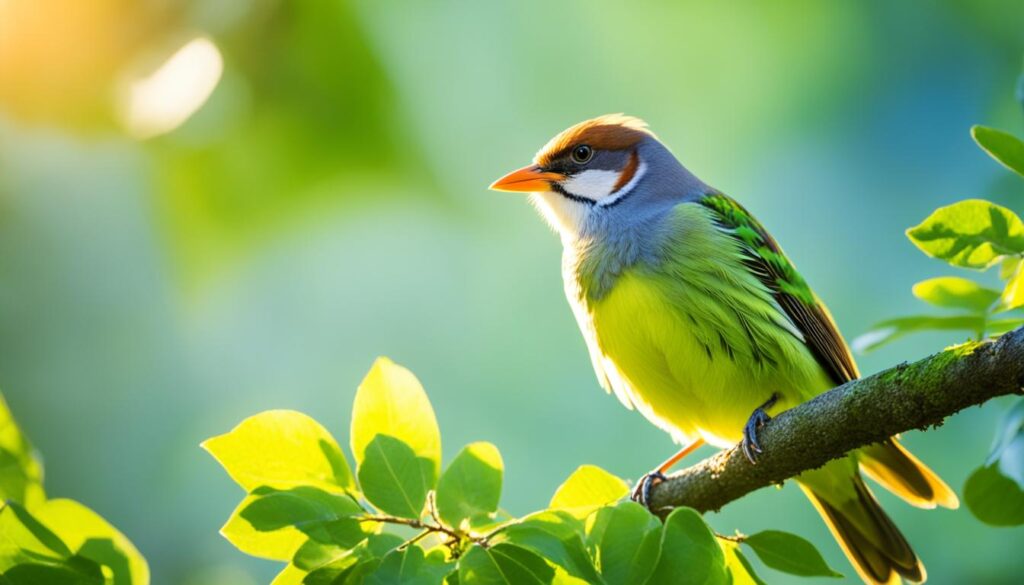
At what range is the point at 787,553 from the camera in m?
1.96

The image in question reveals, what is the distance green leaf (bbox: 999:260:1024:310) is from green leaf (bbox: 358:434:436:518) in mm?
1077

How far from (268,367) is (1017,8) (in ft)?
23.4

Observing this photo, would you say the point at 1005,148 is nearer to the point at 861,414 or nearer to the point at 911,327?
the point at 911,327

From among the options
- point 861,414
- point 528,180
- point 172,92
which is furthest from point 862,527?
point 172,92

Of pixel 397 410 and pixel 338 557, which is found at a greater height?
pixel 397 410

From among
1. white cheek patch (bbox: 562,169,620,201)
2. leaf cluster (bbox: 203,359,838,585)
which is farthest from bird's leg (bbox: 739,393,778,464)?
white cheek patch (bbox: 562,169,620,201)

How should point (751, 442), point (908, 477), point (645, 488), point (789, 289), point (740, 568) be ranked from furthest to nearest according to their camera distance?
point (789, 289), point (908, 477), point (645, 488), point (751, 442), point (740, 568)

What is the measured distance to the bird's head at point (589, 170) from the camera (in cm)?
405

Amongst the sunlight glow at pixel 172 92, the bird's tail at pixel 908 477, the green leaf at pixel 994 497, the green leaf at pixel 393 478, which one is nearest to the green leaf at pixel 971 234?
the green leaf at pixel 994 497

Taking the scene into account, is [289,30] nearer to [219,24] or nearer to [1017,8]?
[219,24]

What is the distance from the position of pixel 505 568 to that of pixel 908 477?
203 centimetres

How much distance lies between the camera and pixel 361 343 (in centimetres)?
1066

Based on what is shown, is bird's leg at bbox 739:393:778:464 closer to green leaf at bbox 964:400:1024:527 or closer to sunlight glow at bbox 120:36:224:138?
green leaf at bbox 964:400:1024:527

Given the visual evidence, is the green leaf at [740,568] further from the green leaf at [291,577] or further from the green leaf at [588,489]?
the green leaf at [291,577]
